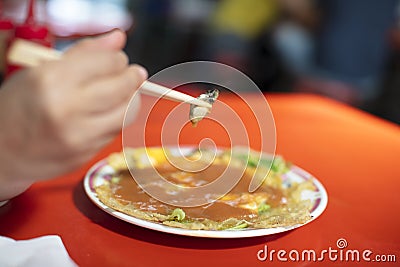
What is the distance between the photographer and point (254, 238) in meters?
0.85

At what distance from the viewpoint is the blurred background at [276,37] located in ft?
9.23

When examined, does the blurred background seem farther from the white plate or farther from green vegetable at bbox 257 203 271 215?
green vegetable at bbox 257 203 271 215

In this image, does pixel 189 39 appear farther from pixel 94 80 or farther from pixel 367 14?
pixel 94 80

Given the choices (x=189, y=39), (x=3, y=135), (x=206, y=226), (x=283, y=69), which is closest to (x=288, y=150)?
(x=206, y=226)

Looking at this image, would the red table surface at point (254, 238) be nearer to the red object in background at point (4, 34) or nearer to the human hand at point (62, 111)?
the human hand at point (62, 111)

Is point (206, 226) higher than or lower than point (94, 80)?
lower

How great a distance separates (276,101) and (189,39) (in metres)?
2.45

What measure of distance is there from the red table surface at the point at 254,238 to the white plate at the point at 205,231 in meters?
0.03

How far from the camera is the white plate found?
80cm

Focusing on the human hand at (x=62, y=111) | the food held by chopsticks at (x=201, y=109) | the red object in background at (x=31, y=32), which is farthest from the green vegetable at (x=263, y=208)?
the red object in background at (x=31, y=32)

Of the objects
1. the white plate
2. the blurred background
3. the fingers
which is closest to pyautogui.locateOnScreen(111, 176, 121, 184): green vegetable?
the white plate

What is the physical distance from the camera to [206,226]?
822 millimetres

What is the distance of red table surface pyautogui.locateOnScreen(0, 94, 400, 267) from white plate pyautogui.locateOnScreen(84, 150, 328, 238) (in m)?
0.03

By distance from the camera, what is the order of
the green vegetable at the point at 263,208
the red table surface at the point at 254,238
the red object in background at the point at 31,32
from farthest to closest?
the red object in background at the point at 31,32 < the green vegetable at the point at 263,208 < the red table surface at the point at 254,238
